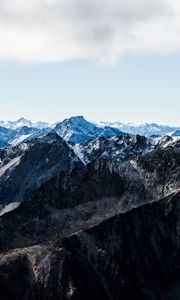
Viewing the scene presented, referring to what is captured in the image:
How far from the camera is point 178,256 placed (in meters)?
189

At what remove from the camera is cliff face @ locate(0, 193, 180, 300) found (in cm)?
15638

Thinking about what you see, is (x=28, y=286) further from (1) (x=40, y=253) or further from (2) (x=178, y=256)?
(2) (x=178, y=256)

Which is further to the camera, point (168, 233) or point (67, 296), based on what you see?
point (168, 233)

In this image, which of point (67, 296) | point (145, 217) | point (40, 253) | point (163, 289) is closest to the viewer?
point (67, 296)

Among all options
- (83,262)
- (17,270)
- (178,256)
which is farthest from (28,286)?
(178,256)

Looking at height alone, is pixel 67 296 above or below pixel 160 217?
below

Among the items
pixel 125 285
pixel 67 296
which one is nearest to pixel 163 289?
pixel 125 285

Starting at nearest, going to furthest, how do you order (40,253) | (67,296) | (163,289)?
(67,296) < (40,253) < (163,289)

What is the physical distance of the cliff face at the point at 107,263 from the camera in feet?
513

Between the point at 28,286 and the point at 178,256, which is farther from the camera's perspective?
the point at 178,256

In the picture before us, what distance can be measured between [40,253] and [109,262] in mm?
19064

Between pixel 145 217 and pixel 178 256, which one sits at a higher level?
pixel 145 217

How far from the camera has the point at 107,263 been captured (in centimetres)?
16925

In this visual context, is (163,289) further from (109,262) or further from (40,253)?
(40,253)
